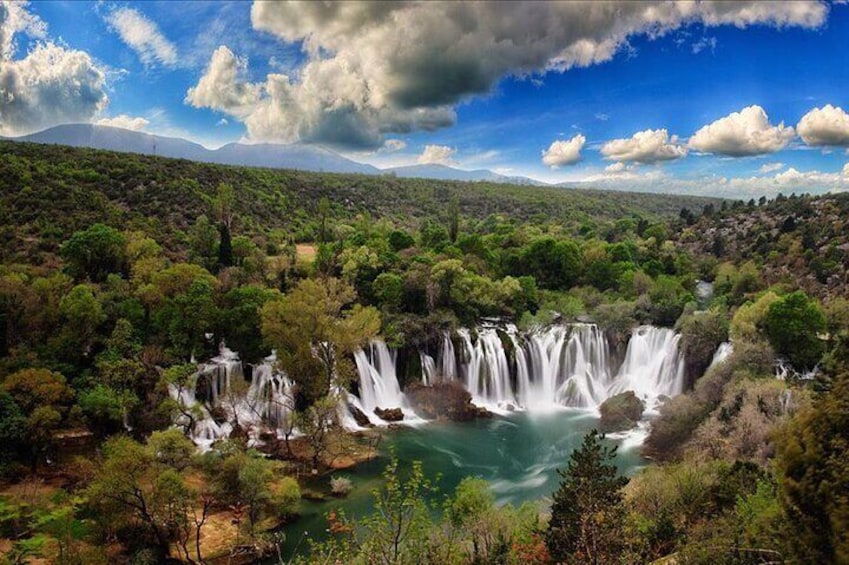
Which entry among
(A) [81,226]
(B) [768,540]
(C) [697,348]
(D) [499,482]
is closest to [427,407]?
(D) [499,482]

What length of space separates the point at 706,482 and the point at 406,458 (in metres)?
17.1

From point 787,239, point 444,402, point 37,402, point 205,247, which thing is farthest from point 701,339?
point 205,247

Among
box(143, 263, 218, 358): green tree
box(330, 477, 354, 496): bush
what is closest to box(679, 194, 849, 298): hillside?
box(330, 477, 354, 496): bush

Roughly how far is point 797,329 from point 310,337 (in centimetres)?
3141

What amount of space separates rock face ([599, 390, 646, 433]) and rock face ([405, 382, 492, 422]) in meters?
8.39

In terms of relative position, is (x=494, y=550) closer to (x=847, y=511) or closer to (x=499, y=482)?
(x=847, y=511)

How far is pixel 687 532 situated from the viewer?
723 inches

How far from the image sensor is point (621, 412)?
3841cm

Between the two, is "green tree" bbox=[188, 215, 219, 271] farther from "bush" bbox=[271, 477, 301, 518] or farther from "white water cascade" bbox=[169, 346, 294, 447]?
"bush" bbox=[271, 477, 301, 518]

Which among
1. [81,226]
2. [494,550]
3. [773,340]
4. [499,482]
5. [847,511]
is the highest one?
[81,226]

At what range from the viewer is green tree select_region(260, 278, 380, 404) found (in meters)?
34.1

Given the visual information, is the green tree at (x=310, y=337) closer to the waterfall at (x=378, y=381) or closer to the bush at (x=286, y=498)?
the waterfall at (x=378, y=381)

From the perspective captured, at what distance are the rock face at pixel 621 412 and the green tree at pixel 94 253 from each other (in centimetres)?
3897

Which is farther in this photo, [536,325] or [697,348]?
[536,325]
